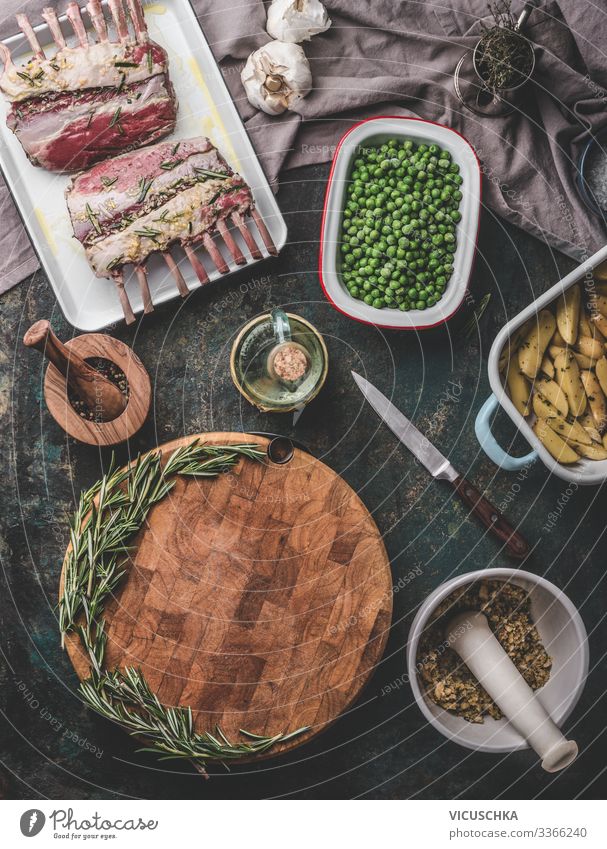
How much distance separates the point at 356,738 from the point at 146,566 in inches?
38.9

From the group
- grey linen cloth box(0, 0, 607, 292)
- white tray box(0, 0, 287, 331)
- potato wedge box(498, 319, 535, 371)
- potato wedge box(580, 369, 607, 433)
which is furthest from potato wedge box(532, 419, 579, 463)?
white tray box(0, 0, 287, 331)

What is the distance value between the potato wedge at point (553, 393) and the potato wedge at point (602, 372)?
14 centimetres

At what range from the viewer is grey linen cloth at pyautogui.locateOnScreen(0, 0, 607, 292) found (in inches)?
93.7

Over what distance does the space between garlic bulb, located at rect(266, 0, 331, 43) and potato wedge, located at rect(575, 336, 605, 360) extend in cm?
144

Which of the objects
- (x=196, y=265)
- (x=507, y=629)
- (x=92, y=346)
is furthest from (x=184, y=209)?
(x=507, y=629)

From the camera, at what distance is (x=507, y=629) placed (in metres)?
2.19

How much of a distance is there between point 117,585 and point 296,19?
79.8 inches

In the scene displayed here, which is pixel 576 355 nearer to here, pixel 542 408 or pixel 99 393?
pixel 542 408

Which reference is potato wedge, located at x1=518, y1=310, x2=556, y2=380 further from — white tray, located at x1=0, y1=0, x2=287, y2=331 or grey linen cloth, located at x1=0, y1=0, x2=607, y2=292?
white tray, located at x1=0, y1=0, x2=287, y2=331

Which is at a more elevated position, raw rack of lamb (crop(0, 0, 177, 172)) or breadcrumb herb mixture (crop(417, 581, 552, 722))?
raw rack of lamb (crop(0, 0, 177, 172))

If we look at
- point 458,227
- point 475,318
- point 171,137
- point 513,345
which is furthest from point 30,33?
point 513,345

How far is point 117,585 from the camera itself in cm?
210

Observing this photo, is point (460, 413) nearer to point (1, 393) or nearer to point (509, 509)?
point (509, 509)

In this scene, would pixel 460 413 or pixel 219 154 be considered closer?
pixel 219 154
